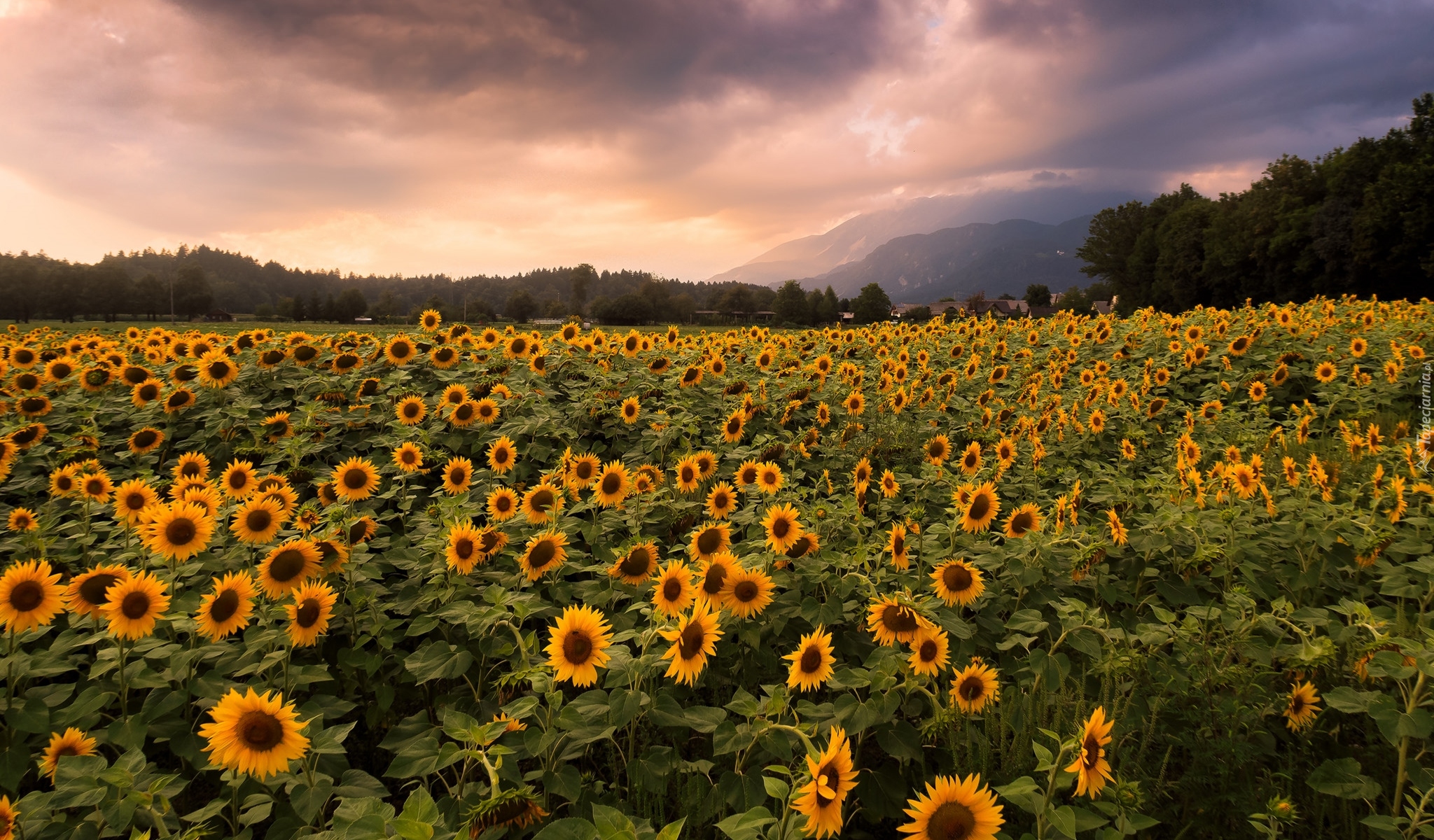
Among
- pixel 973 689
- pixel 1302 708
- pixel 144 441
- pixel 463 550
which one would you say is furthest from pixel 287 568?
pixel 1302 708

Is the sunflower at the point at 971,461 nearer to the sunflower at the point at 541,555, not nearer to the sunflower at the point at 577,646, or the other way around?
the sunflower at the point at 541,555

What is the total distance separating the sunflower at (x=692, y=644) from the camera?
2445mm

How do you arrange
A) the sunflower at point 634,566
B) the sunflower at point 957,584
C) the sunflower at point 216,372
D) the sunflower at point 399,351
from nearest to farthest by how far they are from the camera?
the sunflower at point 957,584
the sunflower at point 634,566
the sunflower at point 216,372
the sunflower at point 399,351

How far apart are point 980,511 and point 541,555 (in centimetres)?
252

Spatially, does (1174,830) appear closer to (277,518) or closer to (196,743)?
(196,743)

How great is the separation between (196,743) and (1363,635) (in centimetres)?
557

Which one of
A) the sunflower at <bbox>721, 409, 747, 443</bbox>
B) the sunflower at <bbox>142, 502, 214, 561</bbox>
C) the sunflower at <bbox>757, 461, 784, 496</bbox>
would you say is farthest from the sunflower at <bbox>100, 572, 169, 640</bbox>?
the sunflower at <bbox>721, 409, 747, 443</bbox>

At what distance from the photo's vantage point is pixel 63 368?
645 cm

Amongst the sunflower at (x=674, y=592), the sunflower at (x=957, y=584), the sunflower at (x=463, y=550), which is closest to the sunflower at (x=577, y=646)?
the sunflower at (x=674, y=592)

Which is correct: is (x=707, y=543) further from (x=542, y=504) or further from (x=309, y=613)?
(x=309, y=613)

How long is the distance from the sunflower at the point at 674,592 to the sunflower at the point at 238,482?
2938 millimetres

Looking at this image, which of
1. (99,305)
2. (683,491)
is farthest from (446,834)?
(99,305)

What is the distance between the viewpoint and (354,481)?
4.07 m

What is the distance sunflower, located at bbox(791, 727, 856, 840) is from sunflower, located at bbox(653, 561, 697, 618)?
0.97 m
